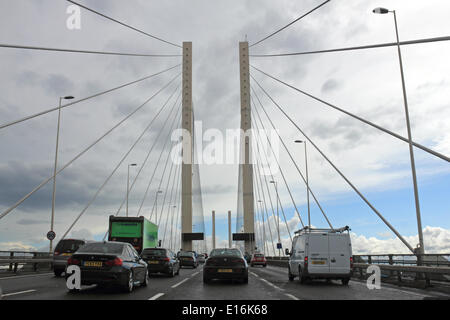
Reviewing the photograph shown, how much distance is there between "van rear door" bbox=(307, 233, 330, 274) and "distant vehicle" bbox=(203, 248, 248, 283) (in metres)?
2.33

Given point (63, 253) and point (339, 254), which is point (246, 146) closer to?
point (63, 253)

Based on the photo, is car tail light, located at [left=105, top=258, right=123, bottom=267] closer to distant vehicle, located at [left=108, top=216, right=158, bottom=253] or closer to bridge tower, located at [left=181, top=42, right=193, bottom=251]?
distant vehicle, located at [left=108, top=216, right=158, bottom=253]

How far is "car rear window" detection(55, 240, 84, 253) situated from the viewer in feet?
69.3

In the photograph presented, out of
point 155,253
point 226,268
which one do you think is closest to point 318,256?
point 226,268

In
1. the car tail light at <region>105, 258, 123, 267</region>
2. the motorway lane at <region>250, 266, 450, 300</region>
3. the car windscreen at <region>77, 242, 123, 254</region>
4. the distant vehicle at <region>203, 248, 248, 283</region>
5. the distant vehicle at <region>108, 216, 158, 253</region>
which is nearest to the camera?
the motorway lane at <region>250, 266, 450, 300</region>

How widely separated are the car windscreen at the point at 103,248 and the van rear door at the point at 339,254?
7619 mm

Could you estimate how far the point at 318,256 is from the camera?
53.7ft

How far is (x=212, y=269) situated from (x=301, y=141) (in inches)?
1053

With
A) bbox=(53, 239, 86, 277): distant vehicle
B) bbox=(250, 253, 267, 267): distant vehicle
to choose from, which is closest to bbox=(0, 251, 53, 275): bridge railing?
bbox=(53, 239, 86, 277): distant vehicle

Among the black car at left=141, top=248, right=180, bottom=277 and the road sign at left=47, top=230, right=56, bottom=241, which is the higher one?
the road sign at left=47, top=230, right=56, bottom=241

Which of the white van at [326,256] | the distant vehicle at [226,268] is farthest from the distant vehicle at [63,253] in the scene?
the white van at [326,256]
